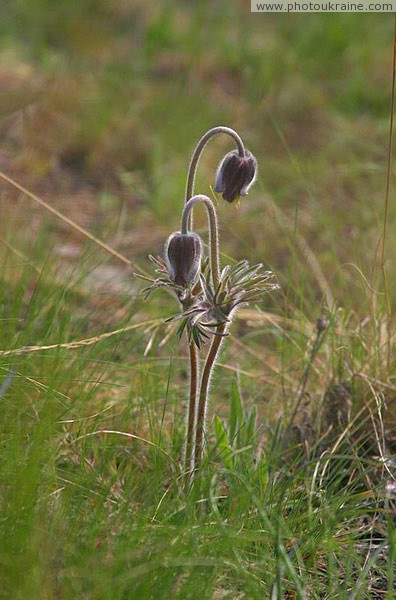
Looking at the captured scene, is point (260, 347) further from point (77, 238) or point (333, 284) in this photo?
point (77, 238)

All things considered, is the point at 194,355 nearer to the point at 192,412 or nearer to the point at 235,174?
the point at 192,412

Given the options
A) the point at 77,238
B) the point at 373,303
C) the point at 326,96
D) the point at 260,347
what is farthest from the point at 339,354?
the point at 326,96

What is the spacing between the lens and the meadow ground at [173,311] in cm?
139

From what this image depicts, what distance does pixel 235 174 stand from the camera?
1770mm

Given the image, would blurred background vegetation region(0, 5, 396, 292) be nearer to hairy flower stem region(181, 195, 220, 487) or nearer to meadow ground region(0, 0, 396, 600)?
→ meadow ground region(0, 0, 396, 600)

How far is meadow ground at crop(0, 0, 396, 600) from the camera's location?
139cm

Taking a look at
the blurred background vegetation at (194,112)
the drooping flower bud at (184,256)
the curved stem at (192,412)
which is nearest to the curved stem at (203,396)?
the curved stem at (192,412)

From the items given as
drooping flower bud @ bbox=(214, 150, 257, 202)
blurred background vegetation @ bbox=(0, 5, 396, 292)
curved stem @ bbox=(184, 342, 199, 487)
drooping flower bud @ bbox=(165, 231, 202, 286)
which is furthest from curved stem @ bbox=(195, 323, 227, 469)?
blurred background vegetation @ bbox=(0, 5, 396, 292)

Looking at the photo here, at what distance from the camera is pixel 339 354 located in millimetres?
2139

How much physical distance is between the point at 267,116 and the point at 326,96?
1.54 feet

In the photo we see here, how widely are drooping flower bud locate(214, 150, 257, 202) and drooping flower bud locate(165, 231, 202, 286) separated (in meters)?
0.15

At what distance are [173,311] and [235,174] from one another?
855 mm

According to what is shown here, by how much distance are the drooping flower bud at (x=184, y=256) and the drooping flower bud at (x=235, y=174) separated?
0.49 feet

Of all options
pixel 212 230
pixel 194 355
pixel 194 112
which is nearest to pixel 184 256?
pixel 212 230
